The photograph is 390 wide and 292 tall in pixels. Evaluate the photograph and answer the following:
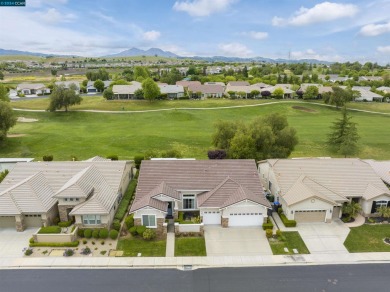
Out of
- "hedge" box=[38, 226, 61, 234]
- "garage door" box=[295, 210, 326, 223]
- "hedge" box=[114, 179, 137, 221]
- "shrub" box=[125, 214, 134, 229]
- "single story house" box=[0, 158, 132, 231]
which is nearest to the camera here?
"hedge" box=[38, 226, 61, 234]

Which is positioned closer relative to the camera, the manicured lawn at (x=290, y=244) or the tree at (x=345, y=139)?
the manicured lawn at (x=290, y=244)

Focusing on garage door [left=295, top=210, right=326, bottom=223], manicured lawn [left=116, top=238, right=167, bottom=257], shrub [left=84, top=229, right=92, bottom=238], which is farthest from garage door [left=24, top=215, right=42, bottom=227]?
garage door [left=295, top=210, right=326, bottom=223]

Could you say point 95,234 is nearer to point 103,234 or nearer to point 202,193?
point 103,234

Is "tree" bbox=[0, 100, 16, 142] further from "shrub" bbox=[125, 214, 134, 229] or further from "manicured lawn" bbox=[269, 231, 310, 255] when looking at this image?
"manicured lawn" bbox=[269, 231, 310, 255]

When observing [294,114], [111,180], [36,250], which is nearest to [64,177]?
[111,180]

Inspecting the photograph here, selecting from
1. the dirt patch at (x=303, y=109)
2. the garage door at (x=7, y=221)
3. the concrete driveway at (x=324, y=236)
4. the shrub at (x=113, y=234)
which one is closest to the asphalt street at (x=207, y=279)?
the concrete driveway at (x=324, y=236)

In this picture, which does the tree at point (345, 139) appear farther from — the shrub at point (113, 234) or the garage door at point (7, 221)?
the garage door at point (7, 221)

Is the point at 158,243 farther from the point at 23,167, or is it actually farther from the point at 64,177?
the point at 23,167
